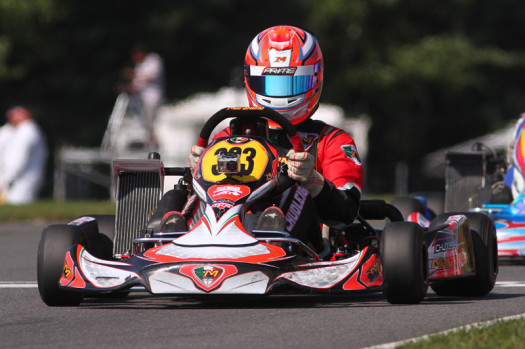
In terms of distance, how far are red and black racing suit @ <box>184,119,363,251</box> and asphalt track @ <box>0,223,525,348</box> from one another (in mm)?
447

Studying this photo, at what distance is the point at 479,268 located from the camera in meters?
7.51

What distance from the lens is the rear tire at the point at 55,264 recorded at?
672 cm

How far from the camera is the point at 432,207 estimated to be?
11.3 meters

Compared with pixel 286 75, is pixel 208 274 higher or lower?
lower

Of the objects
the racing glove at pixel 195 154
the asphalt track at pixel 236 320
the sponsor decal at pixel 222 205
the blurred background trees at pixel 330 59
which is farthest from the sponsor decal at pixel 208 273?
the blurred background trees at pixel 330 59

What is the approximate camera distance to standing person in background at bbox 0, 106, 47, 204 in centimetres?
2134

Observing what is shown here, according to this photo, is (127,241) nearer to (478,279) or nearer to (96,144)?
(478,279)

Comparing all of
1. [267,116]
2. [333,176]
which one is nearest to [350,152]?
[333,176]

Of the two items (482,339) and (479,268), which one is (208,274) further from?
(479,268)

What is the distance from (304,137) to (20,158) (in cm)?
1448

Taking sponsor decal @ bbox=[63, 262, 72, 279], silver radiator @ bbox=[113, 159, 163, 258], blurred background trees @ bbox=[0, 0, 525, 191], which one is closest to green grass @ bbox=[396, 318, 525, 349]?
sponsor decal @ bbox=[63, 262, 72, 279]

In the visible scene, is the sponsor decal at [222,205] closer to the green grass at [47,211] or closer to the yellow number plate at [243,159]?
the yellow number plate at [243,159]

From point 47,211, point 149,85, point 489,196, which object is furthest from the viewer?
point 149,85

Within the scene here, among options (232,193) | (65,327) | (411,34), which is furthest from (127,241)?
(411,34)
